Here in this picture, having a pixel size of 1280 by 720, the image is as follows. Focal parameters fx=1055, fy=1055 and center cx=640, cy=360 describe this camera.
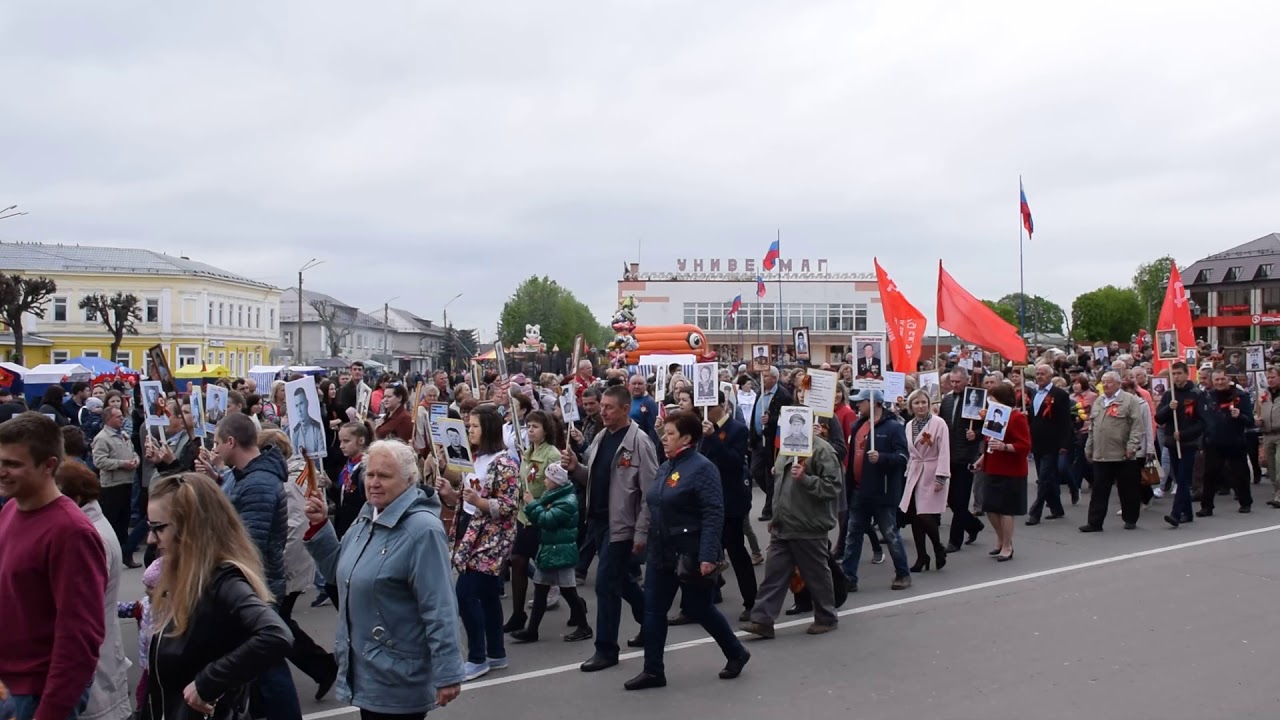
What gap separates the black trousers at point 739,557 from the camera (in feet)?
29.3

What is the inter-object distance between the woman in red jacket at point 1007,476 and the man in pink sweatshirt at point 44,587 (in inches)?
362

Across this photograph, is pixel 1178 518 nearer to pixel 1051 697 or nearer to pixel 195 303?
pixel 1051 697

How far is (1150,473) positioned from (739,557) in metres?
7.74

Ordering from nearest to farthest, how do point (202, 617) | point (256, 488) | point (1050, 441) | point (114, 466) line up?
point (202, 617) → point (256, 488) → point (114, 466) → point (1050, 441)

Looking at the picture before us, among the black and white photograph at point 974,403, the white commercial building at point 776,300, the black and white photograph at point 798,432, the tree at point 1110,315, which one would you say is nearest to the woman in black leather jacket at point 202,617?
the black and white photograph at point 798,432

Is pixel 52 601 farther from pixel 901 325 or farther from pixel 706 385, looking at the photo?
pixel 901 325

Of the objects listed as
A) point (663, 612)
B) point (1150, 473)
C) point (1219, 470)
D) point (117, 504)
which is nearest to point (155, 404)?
point (117, 504)

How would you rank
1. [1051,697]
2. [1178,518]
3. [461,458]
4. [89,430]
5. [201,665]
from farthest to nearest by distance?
[89,430]
[1178,518]
[461,458]
[1051,697]
[201,665]

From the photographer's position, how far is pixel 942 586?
9.88m

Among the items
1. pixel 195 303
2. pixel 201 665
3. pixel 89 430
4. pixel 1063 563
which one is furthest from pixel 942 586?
pixel 195 303

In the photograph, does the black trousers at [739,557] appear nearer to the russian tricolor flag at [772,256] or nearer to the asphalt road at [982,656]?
the asphalt road at [982,656]

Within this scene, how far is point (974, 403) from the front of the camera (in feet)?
39.2

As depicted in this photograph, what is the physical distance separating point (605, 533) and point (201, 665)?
14.6 ft

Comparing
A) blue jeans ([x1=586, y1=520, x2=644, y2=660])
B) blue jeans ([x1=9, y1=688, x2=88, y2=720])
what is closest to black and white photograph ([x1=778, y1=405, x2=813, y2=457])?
blue jeans ([x1=586, y1=520, x2=644, y2=660])
